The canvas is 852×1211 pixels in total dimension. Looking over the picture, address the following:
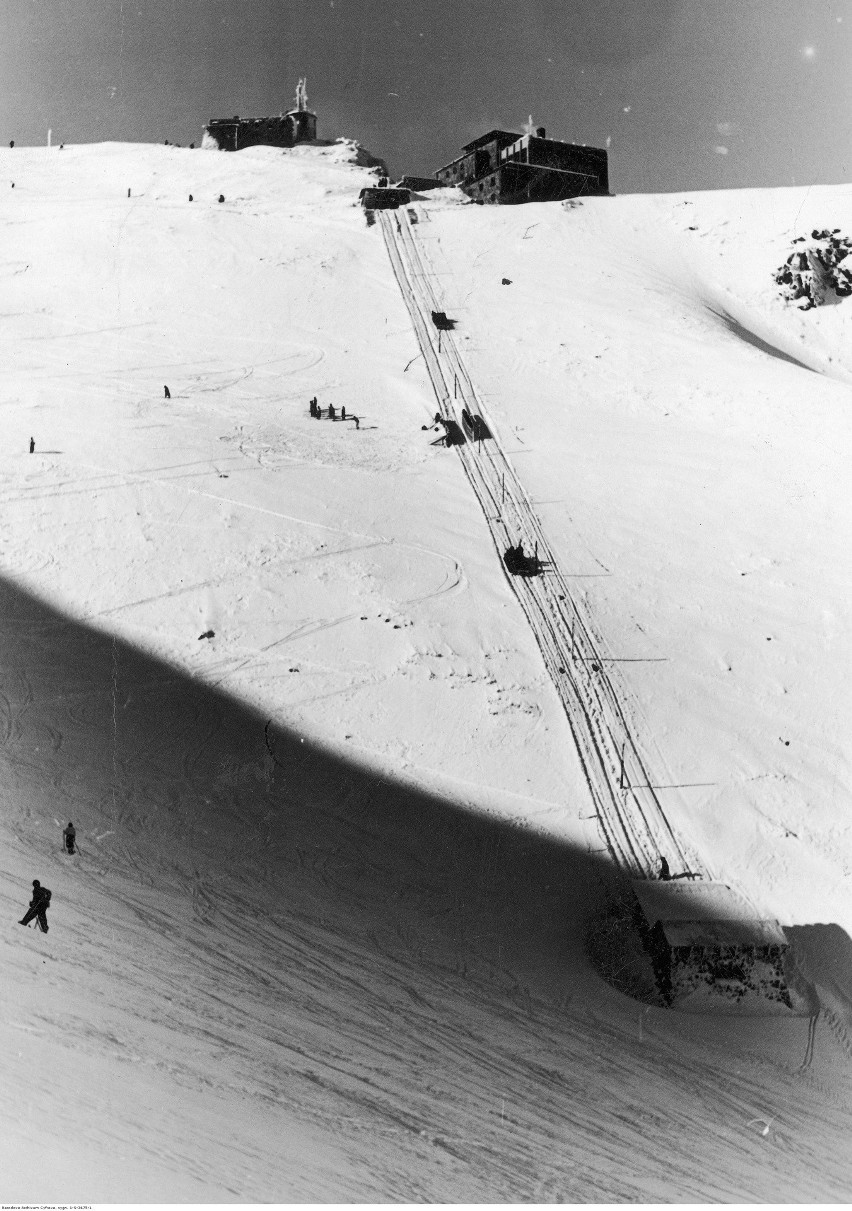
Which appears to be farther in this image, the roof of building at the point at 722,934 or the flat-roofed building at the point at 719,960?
the roof of building at the point at 722,934

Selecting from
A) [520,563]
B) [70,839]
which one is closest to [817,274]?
[520,563]

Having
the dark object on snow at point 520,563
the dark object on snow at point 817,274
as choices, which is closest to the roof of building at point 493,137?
the dark object on snow at point 817,274

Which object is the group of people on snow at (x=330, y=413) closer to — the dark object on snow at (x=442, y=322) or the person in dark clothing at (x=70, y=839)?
the dark object on snow at (x=442, y=322)

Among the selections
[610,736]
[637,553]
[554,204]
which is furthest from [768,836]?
[554,204]

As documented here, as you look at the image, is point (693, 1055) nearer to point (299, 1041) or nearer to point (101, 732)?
point (299, 1041)

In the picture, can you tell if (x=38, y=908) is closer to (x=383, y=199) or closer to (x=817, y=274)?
(x=817, y=274)
